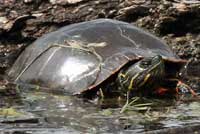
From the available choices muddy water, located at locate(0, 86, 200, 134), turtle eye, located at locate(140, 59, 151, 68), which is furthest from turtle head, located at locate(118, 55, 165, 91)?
muddy water, located at locate(0, 86, 200, 134)

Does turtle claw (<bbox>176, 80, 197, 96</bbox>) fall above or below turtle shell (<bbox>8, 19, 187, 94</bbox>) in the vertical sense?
below

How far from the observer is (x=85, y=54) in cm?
441

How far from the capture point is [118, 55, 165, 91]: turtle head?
Answer: 4059 mm

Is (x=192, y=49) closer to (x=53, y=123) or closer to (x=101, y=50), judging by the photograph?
Result: (x=101, y=50)

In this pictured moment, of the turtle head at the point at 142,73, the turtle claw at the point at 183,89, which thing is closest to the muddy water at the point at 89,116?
the turtle head at the point at 142,73

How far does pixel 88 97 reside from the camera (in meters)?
4.20

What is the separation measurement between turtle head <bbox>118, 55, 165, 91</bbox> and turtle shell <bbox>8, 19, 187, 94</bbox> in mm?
70

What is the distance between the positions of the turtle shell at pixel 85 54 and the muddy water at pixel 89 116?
0.18 m

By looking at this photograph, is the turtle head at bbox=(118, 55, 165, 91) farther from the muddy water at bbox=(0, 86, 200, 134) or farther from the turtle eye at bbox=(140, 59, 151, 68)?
the muddy water at bbox=(0, 86, 200, 134)

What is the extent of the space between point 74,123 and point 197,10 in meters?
3.70

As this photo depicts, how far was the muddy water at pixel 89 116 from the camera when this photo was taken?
3121mm

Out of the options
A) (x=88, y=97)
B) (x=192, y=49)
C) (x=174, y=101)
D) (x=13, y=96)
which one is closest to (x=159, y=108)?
(x=174, y=101)

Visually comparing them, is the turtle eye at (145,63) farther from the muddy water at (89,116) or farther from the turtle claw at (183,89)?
the turtle claw at (183,89)

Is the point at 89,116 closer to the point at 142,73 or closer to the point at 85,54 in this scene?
the point at 142,73
